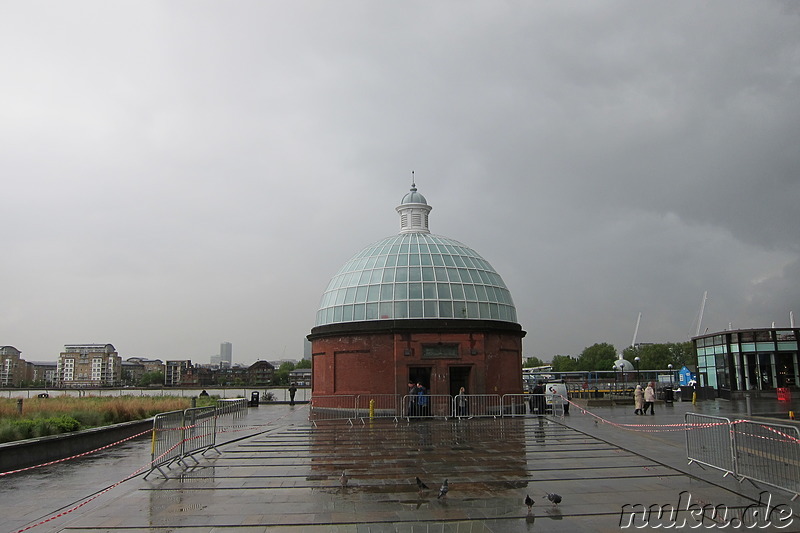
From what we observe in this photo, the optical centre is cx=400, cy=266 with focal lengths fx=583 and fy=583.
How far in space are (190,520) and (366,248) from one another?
26234mm

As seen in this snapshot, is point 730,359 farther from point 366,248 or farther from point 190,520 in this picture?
point 190,520

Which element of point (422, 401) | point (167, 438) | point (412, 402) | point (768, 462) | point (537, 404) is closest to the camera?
point (768, 462)

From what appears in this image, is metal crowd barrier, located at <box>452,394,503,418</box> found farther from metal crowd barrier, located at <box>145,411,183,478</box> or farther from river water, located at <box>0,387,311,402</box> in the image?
river water, located at <box>0,387,311,402</box>

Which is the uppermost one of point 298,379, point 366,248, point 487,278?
point 366,248

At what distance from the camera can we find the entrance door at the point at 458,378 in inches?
1139

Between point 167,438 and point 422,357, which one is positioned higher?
point 422,357

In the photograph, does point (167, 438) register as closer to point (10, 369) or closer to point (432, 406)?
point (432, 406)

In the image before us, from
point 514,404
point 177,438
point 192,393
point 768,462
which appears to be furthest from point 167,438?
point 192,393

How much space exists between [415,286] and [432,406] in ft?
20.5

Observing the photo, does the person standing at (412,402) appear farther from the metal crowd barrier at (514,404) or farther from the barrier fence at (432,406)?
the metal crowd barrier at (514,404)

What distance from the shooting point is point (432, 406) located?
26953 millimetres

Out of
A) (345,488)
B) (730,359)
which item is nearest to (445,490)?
(345,488)

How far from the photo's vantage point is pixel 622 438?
18641 mm

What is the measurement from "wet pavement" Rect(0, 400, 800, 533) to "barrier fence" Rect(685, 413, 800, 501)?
25 cm
